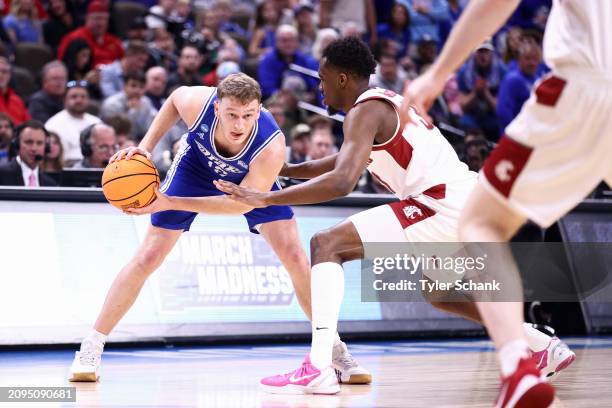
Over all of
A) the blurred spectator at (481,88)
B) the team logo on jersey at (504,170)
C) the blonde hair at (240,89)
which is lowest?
the blurred spectator at (481,88)

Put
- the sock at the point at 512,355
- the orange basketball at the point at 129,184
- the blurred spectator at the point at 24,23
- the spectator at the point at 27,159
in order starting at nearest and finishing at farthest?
A: the sock at the point at 512,355 < the orange basketball at the point at 129,184 < the spectator at the point at 27,159 < the blurred spectator at the point at 24,23

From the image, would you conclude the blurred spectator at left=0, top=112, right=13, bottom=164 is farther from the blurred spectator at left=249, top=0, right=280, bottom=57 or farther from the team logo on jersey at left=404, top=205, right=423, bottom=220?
the team logo on jersey at left=404, top=205, right=423, bottom=220

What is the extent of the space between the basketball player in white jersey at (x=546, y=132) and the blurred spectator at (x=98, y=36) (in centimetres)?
954

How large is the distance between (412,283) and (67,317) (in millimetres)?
3034

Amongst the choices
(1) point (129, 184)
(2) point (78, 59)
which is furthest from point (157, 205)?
(2) point (78, 59)

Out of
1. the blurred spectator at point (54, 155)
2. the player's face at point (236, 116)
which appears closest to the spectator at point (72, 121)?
the blurred spectator at point (54, 155)

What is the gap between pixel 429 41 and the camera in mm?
14344

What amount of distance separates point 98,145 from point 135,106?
1.85 m

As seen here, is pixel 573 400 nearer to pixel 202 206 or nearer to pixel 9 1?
pixel 202 206

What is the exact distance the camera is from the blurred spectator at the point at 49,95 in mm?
10836

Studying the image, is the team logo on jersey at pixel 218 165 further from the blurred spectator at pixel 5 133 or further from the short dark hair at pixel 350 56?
the blurred spectator at pixel 5 133

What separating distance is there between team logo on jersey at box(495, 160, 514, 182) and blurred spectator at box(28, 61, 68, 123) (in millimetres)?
8107

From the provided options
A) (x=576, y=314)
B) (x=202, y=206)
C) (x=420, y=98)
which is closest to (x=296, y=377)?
(x=202, y=206)

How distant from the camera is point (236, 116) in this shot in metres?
5.39
